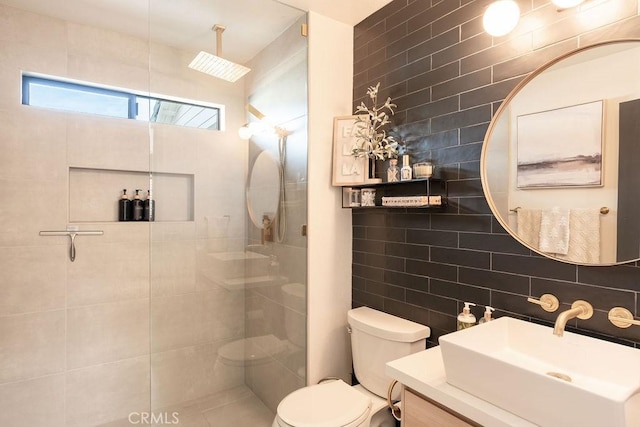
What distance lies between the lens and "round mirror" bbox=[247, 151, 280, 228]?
208 centimetres

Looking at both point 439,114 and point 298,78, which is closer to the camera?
point 439,114

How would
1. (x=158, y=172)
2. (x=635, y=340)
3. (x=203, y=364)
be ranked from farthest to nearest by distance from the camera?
(x=203, y=364)
(x=158, y=172)
(x=635, y=340)

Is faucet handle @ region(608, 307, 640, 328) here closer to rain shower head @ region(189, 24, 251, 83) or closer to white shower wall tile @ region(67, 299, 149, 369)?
rain shower head @ region(189, 24, 251, 83)

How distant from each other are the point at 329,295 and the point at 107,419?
5.42ft

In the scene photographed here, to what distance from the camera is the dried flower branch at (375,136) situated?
1980mm

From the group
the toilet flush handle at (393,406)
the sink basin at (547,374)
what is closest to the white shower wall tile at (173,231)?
the toilet flush handle at (393,406)

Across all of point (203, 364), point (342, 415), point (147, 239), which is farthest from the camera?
point (147, 239)

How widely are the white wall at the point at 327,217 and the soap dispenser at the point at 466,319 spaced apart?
87 cm

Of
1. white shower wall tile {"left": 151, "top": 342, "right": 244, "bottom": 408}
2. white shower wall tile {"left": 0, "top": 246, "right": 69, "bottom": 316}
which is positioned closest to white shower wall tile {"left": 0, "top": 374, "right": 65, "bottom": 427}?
white shower wall tile {"left": 0, "top": 246, "right": 69, "bottom": 316}

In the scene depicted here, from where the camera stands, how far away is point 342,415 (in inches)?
63.5

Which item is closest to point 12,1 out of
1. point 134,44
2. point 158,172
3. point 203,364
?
point 134,44

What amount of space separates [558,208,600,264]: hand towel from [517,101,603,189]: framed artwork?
0.11 m

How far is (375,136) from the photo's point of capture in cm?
205

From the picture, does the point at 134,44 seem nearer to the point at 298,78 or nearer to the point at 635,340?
the point at 298,78
